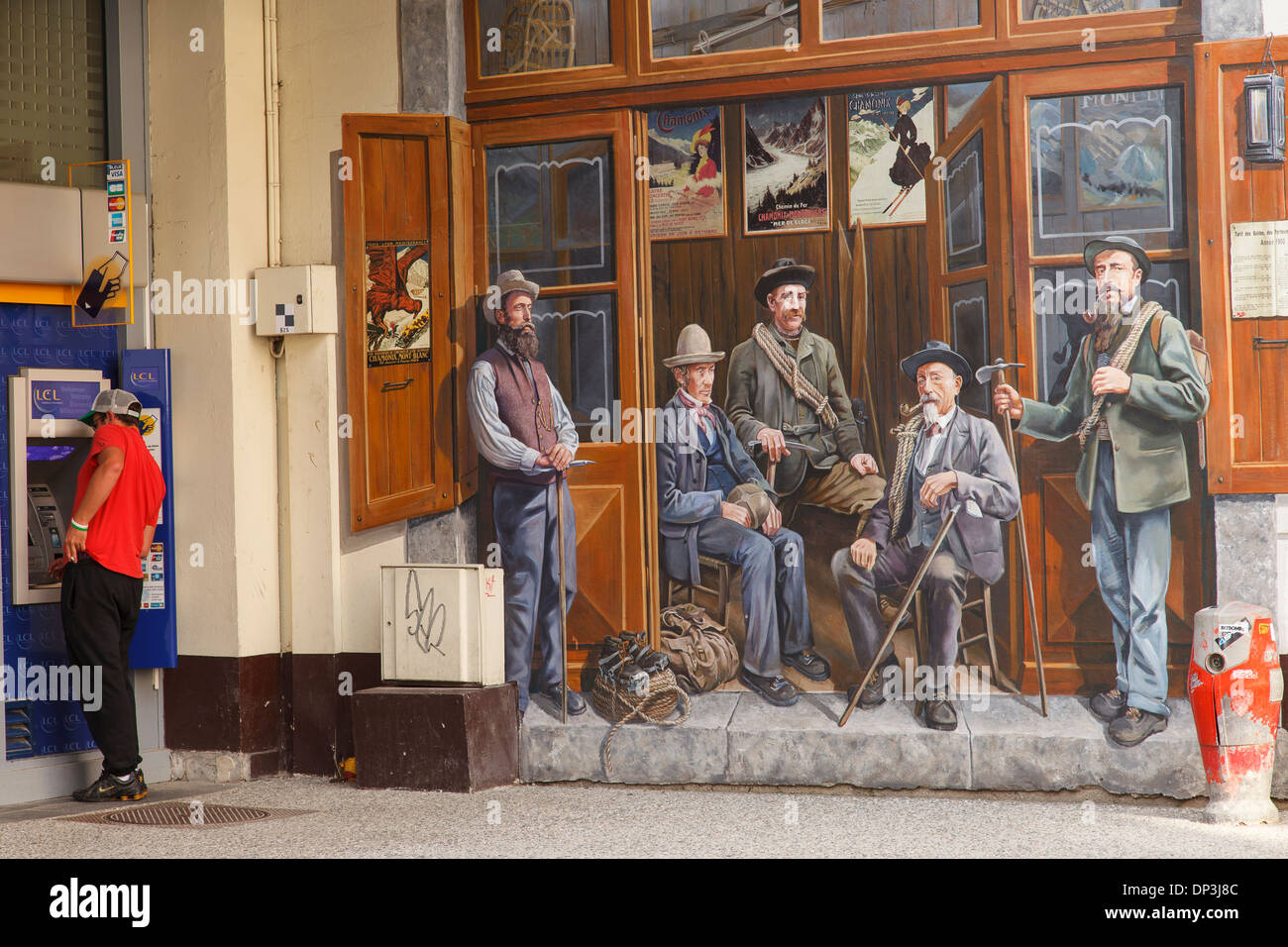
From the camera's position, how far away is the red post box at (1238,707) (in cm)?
518

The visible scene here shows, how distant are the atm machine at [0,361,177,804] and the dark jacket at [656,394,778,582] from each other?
2.67 m

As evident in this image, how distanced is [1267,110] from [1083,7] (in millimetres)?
958

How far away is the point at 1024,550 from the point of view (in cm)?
597

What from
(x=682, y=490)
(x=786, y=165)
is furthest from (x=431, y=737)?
(x=786, y=165)

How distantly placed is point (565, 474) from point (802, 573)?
1326 millimetres

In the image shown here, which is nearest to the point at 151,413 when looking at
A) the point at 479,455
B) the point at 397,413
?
the point at 397,413

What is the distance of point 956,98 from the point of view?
6098mm

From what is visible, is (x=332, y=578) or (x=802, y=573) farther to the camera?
(x=332, y=578)

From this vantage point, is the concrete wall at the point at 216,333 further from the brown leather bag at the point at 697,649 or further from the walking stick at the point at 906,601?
the walking stick at the point at 906,601

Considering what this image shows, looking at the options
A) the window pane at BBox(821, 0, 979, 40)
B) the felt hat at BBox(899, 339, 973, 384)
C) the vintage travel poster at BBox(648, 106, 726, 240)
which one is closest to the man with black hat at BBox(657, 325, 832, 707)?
A: the vintage travel poster at BBox(648, 106, 726, 240)

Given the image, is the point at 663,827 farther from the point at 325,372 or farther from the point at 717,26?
the point at 717,26

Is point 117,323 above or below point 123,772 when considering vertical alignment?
above

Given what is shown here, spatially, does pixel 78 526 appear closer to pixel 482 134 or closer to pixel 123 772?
pixel 123 772

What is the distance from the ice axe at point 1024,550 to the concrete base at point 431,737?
103 inches
